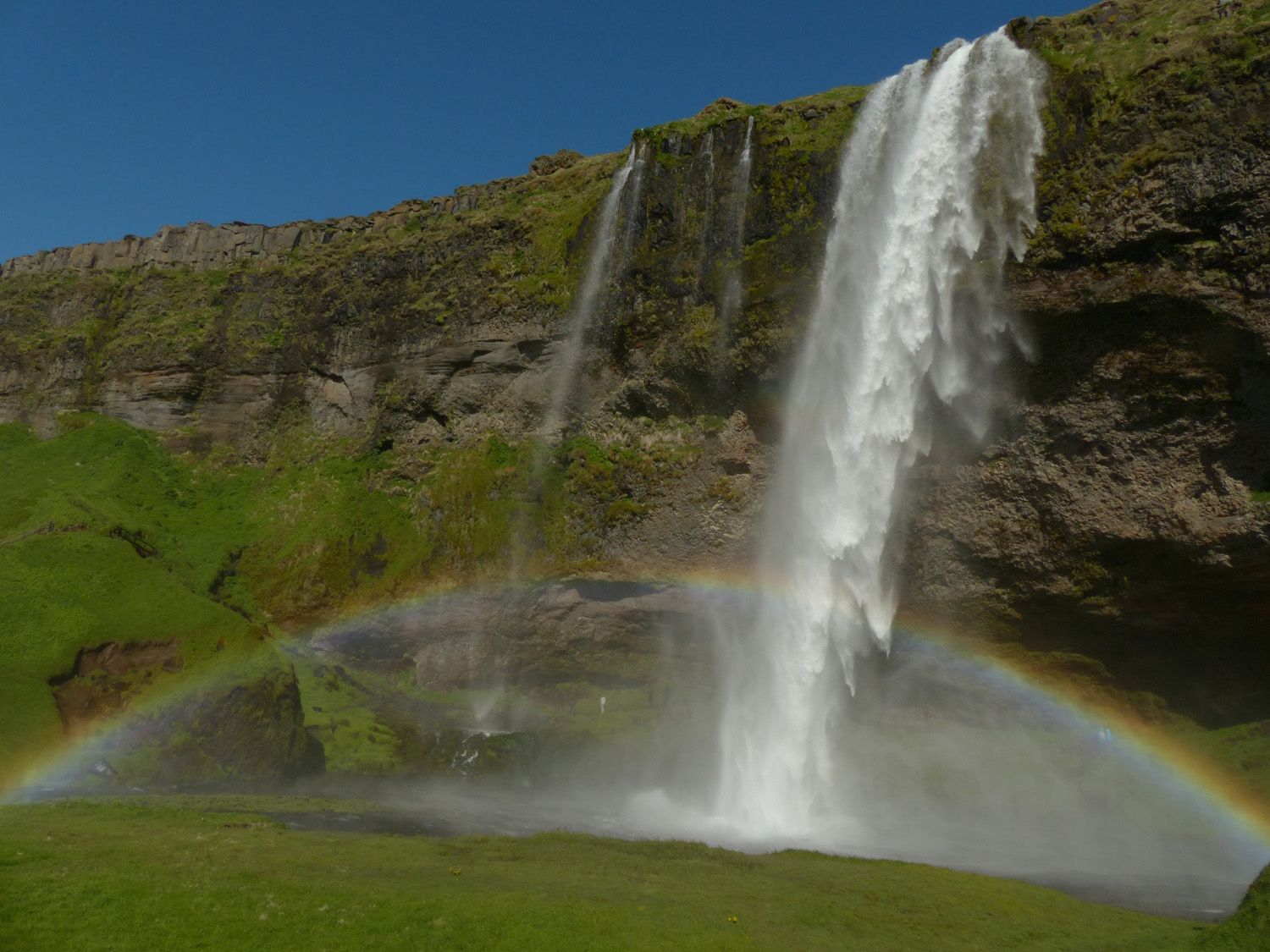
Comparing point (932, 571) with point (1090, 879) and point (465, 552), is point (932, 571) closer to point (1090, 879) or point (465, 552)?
point (1090, 879)

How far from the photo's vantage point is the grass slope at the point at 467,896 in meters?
12.8

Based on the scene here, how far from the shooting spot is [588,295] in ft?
135

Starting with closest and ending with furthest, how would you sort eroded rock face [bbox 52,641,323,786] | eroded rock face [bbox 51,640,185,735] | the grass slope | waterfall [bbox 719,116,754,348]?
the grass slope < eroded rock face [bbox 52,641,323,786] < eroded rock face [bbox 51,640,185,735] < waterfall [bbox 719,116,754,348]

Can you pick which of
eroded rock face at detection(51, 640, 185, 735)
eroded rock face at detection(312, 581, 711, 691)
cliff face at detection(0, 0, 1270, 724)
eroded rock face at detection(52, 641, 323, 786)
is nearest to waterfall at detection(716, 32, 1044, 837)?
cliff face at detection(0, 0, 1270, 724)

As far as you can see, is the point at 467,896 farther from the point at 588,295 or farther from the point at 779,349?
the point at 588,295

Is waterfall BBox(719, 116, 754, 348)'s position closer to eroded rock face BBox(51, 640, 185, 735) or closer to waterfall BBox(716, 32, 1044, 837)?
waterfall BBox(716, 32, 1044, 837)

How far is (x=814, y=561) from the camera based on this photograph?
108 feet

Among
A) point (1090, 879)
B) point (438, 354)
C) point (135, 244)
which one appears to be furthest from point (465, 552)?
point (135, 244)

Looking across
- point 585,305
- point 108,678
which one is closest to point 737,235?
point 585,305

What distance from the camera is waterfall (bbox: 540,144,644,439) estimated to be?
4100 centimetres

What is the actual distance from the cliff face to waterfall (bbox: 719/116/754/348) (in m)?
0.12

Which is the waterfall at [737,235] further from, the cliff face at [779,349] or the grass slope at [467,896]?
the grass slope at [467,896]

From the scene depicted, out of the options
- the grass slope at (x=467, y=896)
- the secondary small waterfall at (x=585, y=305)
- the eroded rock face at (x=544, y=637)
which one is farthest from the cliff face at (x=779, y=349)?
the grass slope at (x=467, y=896)

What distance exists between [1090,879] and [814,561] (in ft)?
42.5
